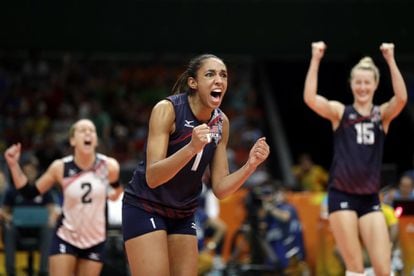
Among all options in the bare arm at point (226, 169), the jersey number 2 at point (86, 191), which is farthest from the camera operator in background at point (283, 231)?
the bare arm at point (226, 169)

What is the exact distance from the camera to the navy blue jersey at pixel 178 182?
20.4 ft

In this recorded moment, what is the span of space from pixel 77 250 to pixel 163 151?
271cm

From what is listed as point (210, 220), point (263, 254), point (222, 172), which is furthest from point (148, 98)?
point (222, 172)

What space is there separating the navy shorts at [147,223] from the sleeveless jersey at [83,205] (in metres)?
2.18

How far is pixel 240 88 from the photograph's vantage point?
22406mm

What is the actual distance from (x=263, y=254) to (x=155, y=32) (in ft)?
33.0

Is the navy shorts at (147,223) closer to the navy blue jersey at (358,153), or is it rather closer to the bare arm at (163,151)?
the bare arm at (163,151)

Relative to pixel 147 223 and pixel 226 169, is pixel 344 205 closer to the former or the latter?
pixel 226 169

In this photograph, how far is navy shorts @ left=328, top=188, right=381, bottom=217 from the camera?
8.20 m

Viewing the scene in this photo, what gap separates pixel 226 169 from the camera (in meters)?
6.53

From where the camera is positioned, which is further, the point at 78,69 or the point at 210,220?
the point at 78,69

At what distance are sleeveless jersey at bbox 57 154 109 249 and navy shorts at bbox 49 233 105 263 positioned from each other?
35 mm

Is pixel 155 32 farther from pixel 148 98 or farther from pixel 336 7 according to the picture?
pixel 336 7

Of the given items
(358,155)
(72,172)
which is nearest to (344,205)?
(358,155)
